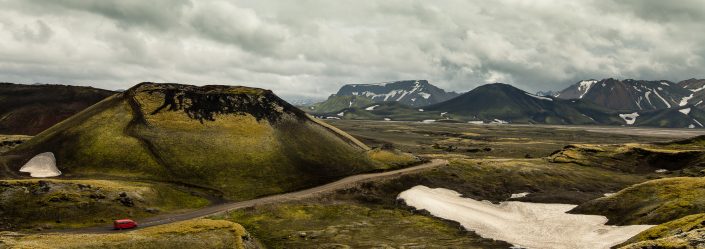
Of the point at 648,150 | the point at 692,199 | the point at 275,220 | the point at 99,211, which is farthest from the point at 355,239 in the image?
the point at 648,150

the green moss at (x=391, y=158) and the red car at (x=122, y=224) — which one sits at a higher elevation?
the green moss at (x=391, y=158)

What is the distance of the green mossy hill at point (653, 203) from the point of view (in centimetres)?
8631

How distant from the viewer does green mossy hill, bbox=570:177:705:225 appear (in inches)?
3398

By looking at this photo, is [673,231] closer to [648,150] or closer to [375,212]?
[375,212]

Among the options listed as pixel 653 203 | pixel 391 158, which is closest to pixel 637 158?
pixel 391 158

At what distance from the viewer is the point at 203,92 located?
164750 mm

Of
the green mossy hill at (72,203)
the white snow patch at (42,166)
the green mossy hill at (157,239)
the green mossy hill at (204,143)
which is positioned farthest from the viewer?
the green mossy hill at (204,143)

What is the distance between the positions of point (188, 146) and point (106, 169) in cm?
2227

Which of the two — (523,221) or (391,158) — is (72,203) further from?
(391,158)

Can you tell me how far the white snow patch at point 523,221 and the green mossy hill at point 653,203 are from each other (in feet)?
10.5

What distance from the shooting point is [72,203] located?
299 ft

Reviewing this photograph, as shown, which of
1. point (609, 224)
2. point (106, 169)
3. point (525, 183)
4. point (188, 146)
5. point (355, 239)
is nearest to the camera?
point (355, 239)


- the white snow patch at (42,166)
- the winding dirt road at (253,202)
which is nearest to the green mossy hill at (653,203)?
the winding dirt road at (253,202)

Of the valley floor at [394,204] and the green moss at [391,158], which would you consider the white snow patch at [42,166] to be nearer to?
the valley floor at [394,204]
